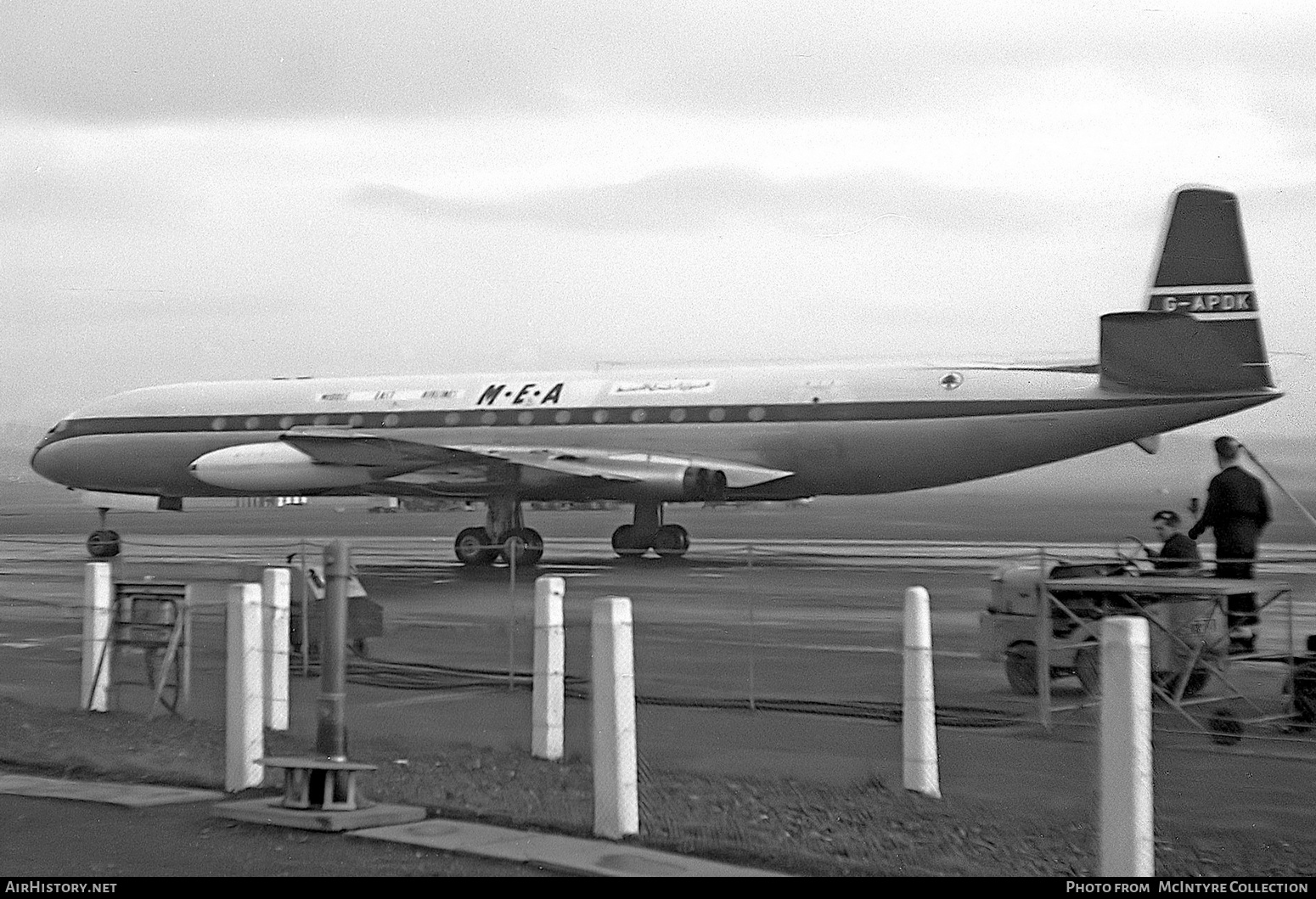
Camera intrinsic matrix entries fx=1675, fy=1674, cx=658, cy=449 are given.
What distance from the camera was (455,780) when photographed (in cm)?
952

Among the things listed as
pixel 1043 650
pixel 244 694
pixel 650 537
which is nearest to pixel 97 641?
pixel 244 694

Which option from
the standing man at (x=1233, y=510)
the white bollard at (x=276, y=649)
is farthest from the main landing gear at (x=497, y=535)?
the white bollard at (x=276, y=649)

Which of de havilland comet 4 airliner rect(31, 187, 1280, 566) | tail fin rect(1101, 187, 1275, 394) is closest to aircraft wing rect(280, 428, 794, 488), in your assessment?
de havilland comet 4 airliner rect(31, 187, 1280, 566)

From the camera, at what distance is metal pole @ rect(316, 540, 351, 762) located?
838 centimetres

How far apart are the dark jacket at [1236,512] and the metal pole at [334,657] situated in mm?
8745

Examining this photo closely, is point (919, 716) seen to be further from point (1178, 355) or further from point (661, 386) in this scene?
point (661, 386)

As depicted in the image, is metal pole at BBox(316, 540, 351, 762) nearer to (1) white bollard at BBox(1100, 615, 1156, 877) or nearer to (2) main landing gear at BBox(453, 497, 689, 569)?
(1) white bollard at BBox(1100, 615, 1156, 877)

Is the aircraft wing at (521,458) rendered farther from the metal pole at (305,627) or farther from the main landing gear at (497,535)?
the metal pole at (305,627)

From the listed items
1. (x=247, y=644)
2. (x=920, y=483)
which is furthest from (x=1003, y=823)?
(x=920, y=483)

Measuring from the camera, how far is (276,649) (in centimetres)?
1148

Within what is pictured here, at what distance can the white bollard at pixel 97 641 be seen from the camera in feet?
41.1
